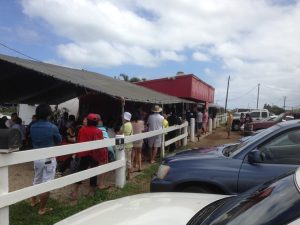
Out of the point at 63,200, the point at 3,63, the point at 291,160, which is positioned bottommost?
the point at 63,200

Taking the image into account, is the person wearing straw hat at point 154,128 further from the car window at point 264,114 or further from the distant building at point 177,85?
the car window at point 264,114

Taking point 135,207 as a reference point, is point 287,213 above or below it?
above

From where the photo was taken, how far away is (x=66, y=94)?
2103 centimetres

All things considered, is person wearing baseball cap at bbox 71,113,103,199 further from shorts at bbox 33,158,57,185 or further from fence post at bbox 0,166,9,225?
fence post at bbox 0,166,9,225

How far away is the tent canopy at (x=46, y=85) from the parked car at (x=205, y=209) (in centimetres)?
883

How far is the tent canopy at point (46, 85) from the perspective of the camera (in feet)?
43.2

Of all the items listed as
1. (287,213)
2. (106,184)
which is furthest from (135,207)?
(106,184)

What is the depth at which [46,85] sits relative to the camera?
1780cm

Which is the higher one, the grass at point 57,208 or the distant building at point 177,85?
the distant building at point 177,85

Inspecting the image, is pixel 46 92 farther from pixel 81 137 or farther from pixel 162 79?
pixel 162 79

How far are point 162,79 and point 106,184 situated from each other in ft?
77.5

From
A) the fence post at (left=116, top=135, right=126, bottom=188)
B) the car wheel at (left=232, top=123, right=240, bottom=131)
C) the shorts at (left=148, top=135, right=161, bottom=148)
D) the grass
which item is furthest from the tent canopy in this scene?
the car wheel at (left=232, top=123, right=240, bottom=131)

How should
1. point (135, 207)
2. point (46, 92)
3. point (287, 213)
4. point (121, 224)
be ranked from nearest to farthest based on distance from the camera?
point (287, 213), point (121, 224), point (135, 207), point (46, 92)

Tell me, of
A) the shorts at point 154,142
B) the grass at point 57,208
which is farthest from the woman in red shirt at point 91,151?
the shorts at point 154,142
